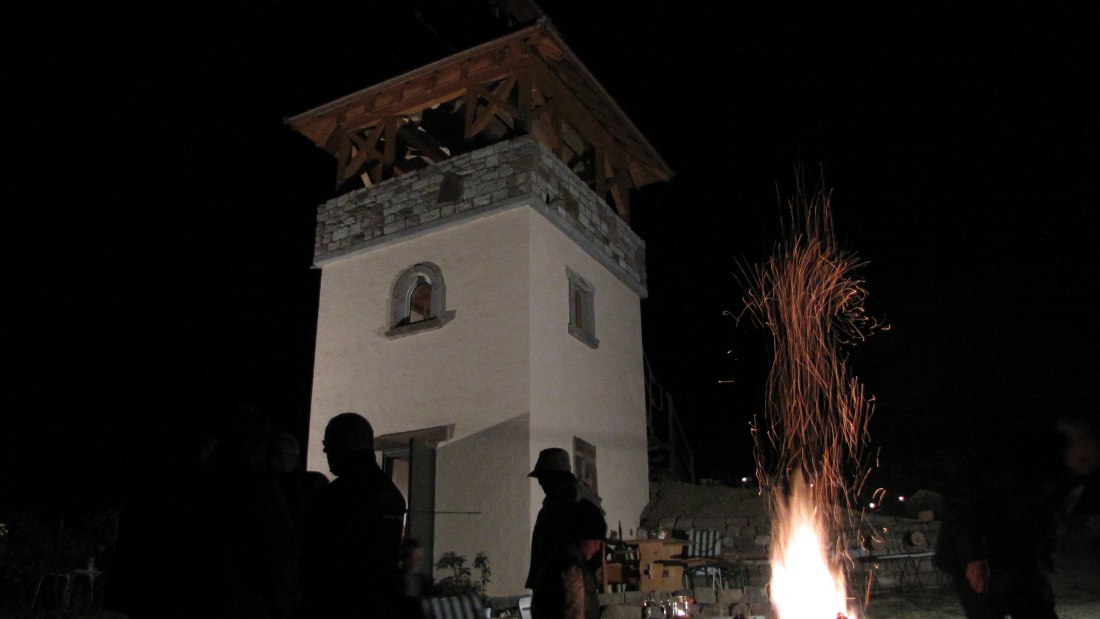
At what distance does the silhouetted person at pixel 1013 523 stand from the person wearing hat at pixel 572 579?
2.16 m

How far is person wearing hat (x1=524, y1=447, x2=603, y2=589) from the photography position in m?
4.66

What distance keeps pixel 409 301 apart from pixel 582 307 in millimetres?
2751

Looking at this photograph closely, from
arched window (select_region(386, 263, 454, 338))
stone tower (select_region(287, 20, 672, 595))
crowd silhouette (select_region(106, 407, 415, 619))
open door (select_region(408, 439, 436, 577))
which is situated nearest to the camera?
crowd silhouette (select_region(106, 407, 415, 619))

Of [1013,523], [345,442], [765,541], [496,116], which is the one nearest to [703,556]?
[765,541]

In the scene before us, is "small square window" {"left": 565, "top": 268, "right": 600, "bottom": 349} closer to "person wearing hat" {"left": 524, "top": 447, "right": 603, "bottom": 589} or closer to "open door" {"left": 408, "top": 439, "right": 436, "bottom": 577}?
"open door" {"left": 408, "top": 439, "right": 436, "bottom": 577}

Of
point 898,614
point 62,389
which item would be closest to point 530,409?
point 898,614

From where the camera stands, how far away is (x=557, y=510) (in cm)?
480

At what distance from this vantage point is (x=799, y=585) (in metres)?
7.98

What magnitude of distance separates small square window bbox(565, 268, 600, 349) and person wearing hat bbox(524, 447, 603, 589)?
24.3ft

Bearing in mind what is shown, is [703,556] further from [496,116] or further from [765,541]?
[496,116]

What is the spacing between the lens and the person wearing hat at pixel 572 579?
4.43m

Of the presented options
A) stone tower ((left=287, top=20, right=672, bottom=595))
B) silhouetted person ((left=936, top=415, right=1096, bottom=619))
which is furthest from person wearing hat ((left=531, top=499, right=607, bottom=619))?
stone tower ((left=287, top=20, right=672, bottom=595))

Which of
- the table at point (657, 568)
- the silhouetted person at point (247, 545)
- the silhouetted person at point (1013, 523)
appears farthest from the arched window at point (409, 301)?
the silhouetted person at point (247, 545)

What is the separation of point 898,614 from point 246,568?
26.6ft
